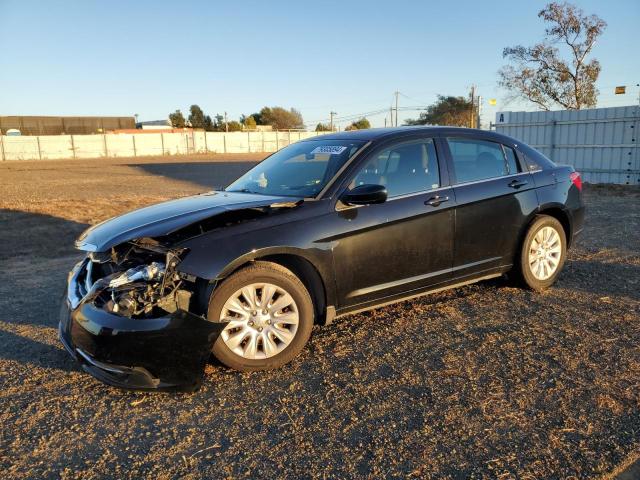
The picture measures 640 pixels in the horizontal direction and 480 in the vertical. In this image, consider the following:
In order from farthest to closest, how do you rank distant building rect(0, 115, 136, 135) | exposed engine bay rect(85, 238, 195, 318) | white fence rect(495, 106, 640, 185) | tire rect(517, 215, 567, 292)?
1. distant building rect(0, 115, 136, 135)
2. white fence rect(495, 106, 640, 185)
3. tire rect(517, 215, 567, 292)
4. exposed engine bay rect(85, 238, 195, 318)

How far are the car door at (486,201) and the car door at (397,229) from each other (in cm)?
16

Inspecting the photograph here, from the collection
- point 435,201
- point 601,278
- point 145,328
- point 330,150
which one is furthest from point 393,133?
point 601,278

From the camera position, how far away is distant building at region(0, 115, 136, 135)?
71250 mm

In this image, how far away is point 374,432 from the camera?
2.82m

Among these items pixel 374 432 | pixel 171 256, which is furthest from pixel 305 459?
pixel 171 256

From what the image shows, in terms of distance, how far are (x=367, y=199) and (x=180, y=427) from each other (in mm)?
2042

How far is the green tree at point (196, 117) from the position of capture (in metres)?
97.1

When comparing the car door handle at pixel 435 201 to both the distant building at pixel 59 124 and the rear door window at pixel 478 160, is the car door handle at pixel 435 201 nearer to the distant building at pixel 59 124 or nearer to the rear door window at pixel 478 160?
the rear door window at pixel 478 160

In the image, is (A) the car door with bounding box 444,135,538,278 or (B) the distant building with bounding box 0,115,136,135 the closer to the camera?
(A) the car door with bounding box 444,135,538,278

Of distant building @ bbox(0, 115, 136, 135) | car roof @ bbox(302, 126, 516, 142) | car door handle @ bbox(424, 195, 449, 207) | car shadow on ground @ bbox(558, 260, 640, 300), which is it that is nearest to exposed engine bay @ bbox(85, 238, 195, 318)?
car roof @ bbox(302, 126, 516, 142)

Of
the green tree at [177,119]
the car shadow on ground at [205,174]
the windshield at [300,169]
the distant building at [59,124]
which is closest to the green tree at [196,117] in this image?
the green tree at [177,119]

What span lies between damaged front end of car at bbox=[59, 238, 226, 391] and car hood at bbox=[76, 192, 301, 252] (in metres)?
0.15

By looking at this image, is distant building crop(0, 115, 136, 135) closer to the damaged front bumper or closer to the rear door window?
the rear door window

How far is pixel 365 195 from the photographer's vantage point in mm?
3852
